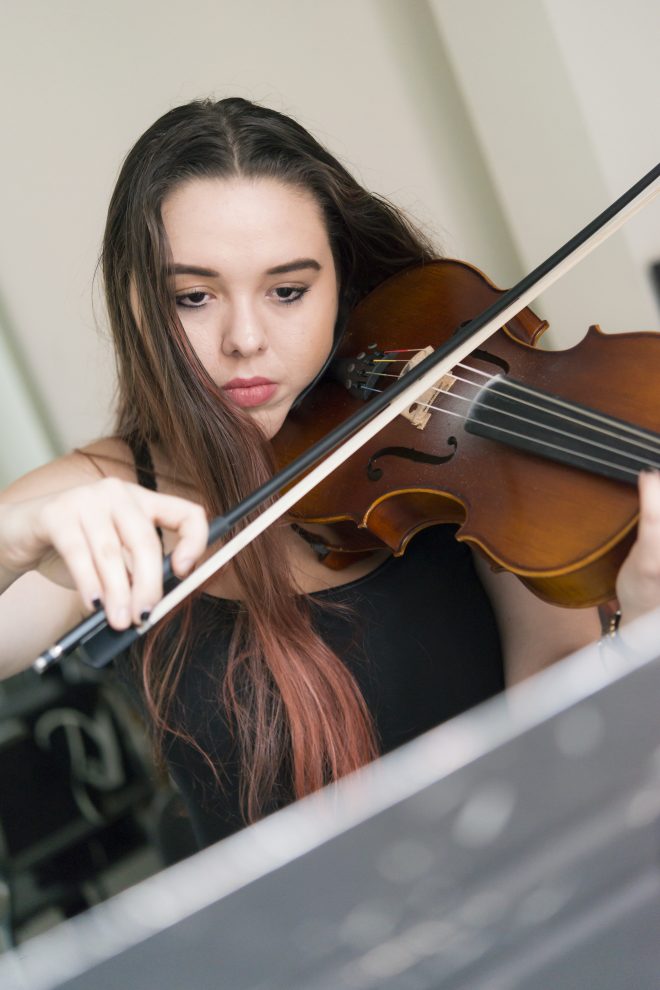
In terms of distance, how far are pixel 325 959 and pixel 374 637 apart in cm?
63

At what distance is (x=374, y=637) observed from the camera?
36.5 inches

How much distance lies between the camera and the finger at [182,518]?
58cm

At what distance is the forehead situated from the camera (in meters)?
0.81

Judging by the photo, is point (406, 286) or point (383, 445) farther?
point (406, 286)

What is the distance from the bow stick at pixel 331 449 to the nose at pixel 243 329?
112mm

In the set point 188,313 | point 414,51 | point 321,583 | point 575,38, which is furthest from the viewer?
point 414,51

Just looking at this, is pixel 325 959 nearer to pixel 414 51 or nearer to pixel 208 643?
pixel 208 643

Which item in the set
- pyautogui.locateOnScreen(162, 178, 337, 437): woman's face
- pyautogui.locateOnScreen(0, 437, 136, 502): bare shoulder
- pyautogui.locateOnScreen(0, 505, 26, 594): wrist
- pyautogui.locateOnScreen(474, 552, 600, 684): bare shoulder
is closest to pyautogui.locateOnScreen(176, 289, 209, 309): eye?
pyautogui.locateOnScreen(162, 178, 337, 437): woman's face

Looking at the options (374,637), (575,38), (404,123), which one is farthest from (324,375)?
(404,123)

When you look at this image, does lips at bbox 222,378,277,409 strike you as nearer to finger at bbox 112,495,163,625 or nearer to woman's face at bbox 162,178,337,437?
woman's face at bbox 162,178,337,437

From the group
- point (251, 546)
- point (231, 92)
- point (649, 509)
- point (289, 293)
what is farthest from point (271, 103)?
point (649, 509)

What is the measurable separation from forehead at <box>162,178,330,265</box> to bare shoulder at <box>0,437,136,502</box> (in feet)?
0.72

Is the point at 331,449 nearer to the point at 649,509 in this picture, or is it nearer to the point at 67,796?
the point at 649,509

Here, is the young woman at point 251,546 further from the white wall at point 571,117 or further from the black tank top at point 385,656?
the white wall at point 571,117
